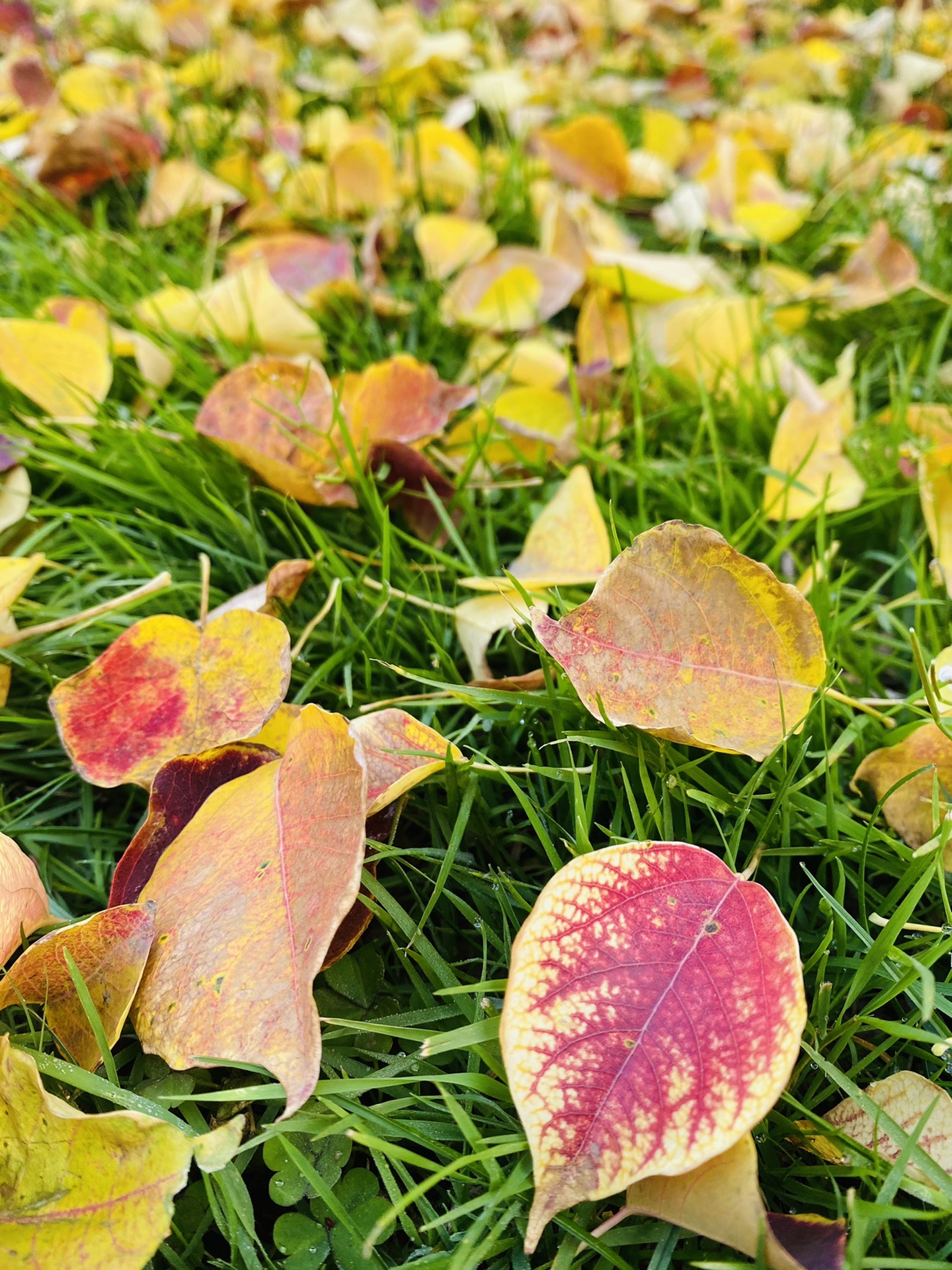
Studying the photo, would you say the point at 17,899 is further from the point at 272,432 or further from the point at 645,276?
the point at 645,276

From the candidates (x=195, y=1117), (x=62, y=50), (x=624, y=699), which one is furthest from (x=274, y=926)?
(x=62, y=50)

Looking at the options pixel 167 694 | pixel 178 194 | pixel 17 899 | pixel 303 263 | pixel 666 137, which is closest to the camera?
pixel 17 899

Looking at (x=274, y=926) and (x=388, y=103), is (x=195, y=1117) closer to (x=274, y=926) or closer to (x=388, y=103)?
(x=274, y=926)

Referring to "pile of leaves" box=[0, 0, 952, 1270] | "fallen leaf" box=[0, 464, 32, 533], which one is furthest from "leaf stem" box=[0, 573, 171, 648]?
"fallen leaf" box=[0, 464, 32, 533]

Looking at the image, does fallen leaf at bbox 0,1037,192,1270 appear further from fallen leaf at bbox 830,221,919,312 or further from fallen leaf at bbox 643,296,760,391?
fallen leaf at bbox 830,221,919,312

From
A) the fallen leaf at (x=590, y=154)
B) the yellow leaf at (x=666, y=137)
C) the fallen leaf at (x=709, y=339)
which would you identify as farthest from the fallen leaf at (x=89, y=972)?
the yellow leaf at (x=666, y=137)

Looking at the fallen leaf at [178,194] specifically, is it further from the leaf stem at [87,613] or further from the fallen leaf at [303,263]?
the leaf stem at [87,613]

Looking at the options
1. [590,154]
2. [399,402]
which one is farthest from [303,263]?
[590,154]
